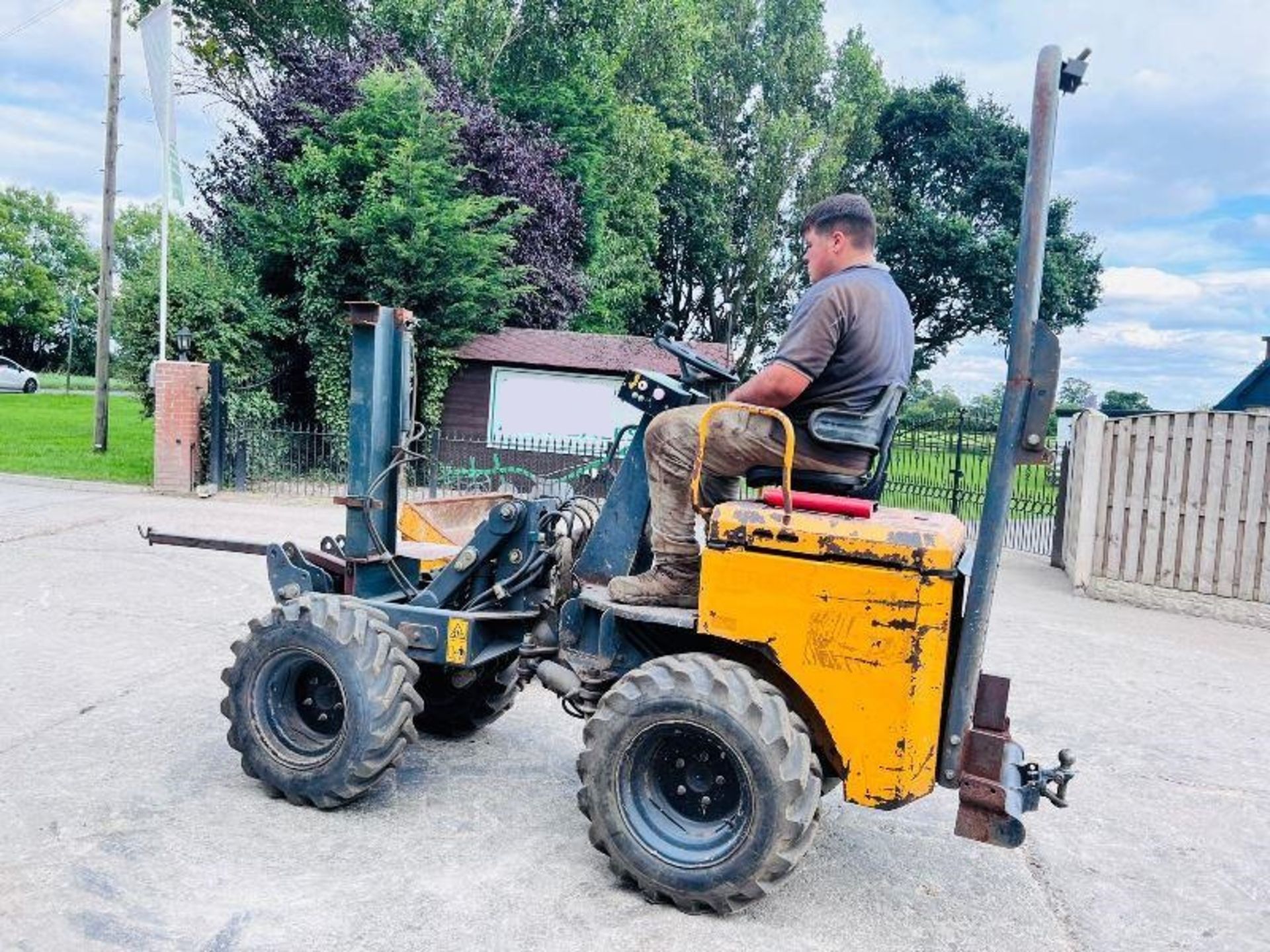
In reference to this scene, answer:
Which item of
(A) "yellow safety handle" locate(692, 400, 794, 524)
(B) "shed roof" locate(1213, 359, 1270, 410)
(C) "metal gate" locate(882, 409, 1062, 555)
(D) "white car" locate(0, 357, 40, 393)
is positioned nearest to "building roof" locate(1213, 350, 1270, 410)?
(B) "shed roof" locate(1213, 359, 1270, 410)

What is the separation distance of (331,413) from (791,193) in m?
19.4

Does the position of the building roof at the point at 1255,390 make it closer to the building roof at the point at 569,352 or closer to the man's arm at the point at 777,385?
the building roof at the point at 569,352

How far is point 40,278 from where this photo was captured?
59.8 metres

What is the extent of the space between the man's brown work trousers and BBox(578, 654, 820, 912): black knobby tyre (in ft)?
1.60

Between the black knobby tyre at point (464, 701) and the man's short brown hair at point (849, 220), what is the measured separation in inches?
102

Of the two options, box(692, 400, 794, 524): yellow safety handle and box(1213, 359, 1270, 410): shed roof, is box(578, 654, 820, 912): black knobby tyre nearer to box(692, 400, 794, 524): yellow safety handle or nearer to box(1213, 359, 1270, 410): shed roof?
box(692, 400, 794, 524): yellow safety handle

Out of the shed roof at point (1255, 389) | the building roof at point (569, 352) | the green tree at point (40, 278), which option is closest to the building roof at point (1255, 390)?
the shed roof at point (1255, 389)

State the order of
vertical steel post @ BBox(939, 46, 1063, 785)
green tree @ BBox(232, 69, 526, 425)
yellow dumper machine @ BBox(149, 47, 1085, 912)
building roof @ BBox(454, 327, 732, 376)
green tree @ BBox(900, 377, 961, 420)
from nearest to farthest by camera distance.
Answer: vertical steel post @ BBox(939, 46, 1063, 785) < yellow dumper machine @ BBox(149, 47, 1085, 912) < green tree @ BBox(232, 69, 526, 425) < building roof @ BBox(454, 327, 732, 376) < green tree @ BBox(900, 377, 961, 420)

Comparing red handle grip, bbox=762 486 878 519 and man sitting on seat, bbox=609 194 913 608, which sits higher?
man sitting on seat, bbox=609 194 913 608

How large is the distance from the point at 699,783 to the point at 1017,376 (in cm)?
179

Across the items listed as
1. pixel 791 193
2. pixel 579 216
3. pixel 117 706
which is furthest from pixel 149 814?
pixel 791 193

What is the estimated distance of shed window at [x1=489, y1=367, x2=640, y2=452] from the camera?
729 inches

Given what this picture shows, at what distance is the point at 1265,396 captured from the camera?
22625 mm

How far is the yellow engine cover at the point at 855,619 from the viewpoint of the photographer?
3.40m
